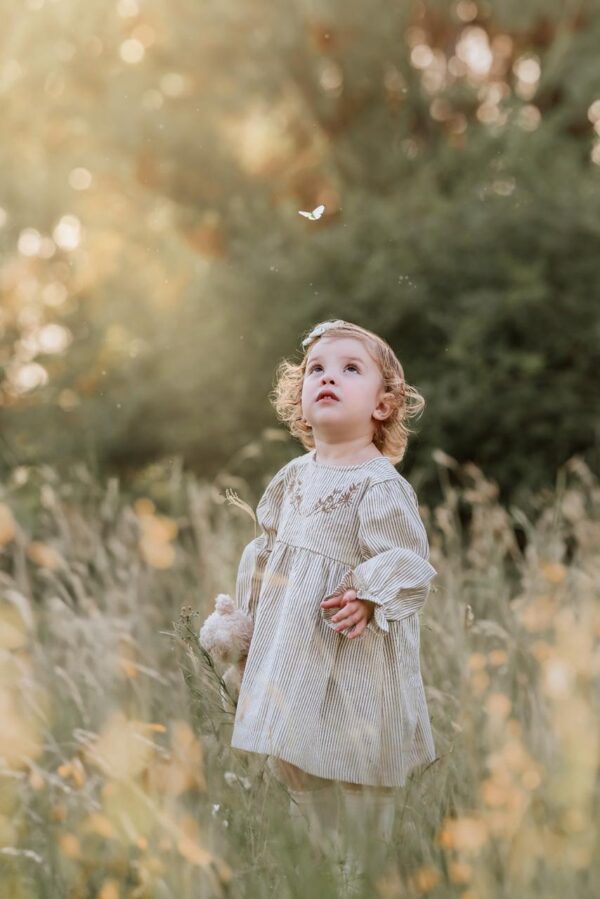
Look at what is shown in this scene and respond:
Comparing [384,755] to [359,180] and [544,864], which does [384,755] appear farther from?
[359,180]

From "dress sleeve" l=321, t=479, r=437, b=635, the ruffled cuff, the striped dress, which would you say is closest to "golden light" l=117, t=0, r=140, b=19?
the striped dress

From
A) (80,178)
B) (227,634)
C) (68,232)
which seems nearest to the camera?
(227,634)

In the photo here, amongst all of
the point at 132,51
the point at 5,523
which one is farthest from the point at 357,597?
the point at 132,51

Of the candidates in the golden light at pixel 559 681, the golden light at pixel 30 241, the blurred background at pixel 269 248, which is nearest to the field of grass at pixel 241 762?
the golden light at pixel 559 681

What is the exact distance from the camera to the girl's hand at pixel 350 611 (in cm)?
229

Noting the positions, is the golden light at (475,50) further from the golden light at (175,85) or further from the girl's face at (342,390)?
the girl's face at (342,390)

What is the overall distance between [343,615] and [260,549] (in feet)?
1.46

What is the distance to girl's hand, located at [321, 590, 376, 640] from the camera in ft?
7.52

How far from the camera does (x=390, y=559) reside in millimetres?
2338

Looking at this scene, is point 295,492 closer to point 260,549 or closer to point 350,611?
point 260,549

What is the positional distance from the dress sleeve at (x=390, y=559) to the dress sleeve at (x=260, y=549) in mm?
304

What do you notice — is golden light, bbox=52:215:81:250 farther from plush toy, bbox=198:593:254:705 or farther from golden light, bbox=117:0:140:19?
plush toy, bbox=198:593:254:705

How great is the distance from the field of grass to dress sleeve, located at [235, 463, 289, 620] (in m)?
0.17

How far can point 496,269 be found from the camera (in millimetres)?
7703
